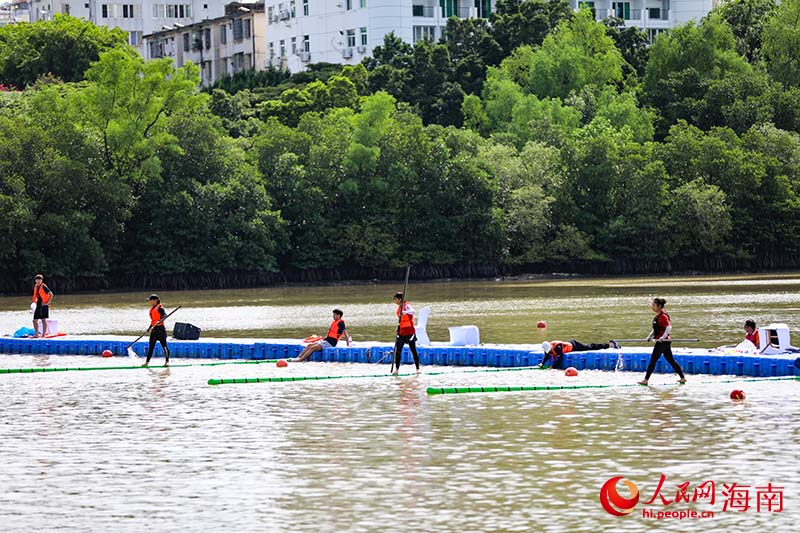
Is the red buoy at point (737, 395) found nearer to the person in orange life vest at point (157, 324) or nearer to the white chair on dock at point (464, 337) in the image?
the white chair on dock at point (464, 337)

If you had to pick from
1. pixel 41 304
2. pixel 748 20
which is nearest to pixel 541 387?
pixel 41 304

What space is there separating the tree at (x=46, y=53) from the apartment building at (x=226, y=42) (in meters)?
15.0

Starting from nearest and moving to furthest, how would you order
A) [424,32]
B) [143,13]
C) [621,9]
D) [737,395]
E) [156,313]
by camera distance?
[737,395] < [156,313] < [424,32] < [621,9] < [143,13]

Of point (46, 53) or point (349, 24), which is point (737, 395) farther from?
point (46, 53)

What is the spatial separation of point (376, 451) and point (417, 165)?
68721 mm

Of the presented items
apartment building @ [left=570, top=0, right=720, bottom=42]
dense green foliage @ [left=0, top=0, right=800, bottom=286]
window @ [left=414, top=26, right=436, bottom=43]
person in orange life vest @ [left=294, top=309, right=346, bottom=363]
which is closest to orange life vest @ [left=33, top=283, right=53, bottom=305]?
person in orange life vest @ [left=294, top=309, right=346, bottom=363]

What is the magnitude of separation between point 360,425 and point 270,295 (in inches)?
2036

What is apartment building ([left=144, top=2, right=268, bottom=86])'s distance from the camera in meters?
130

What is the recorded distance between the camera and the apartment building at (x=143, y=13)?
5989 inches

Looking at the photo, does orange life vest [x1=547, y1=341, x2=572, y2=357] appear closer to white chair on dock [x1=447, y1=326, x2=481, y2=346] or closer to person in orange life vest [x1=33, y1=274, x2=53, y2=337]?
white chair on dock [x1=447, y1=326, x2=481, y2=346]

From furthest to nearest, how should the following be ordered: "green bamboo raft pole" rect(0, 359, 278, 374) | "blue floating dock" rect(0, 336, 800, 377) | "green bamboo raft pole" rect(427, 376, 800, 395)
Answer: "green bamboo raft pole" rect(0, 359, 278, 374)
"blue floating dock" rect(0, 336, 800, 377)
"green bamboo raft pole" rect(427, 376, 800, 395)

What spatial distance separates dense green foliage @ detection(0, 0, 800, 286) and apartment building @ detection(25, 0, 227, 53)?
45.5 meters

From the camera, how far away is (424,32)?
119062mm

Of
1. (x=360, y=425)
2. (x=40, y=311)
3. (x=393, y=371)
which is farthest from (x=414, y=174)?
(x=360, y=425)
